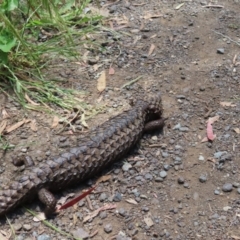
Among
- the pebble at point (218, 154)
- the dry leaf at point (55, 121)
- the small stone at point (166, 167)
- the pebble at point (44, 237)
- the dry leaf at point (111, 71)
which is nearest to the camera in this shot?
the pebble at point (44, 237)

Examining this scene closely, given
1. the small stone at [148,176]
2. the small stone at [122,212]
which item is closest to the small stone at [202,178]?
the small stone at [148,176]

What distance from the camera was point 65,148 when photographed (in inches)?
161

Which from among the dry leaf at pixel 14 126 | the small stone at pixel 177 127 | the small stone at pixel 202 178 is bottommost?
the small stone at pixel 202 178

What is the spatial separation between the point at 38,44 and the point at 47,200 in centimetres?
188

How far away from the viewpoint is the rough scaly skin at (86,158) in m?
3.63

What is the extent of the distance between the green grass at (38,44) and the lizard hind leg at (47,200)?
937 millimetres

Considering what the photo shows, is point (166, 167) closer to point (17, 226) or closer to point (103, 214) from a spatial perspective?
point (103, 214)

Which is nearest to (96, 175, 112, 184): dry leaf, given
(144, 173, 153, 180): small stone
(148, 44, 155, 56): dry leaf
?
(144, 173, 153, 180): small stone

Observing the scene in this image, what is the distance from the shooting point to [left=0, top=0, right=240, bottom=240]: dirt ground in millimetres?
3680

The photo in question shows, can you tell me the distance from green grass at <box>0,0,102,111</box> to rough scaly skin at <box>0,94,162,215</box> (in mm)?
489

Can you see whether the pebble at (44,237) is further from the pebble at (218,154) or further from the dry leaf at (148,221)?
the pebble at (218,154)

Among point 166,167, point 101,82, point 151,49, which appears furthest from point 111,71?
point 166,167

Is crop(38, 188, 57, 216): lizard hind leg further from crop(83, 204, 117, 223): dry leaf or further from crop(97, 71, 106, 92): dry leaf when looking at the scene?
crop(97, 71, 106, 92): dry leaf

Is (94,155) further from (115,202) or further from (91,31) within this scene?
(91,31)
